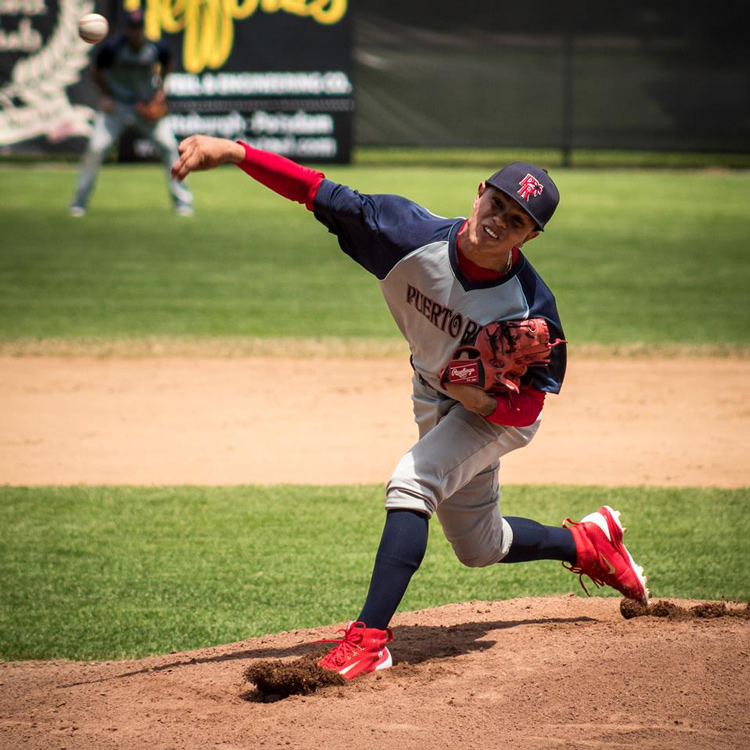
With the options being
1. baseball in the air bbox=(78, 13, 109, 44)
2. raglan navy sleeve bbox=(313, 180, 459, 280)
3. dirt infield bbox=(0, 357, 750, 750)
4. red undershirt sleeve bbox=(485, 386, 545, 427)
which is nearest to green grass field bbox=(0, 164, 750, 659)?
dirt infield bbox=(0, 357, 750, 750)

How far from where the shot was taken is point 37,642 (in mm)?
4234

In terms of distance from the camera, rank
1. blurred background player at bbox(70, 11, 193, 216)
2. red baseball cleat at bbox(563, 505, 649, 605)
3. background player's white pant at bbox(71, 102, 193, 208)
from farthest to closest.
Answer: background player's white pant at bbox(71, 102, 193, 208) < blurred background player at bbox(70, 11, 193, 216) < red baseball cleat at bbox(563, 505, 649, 605)

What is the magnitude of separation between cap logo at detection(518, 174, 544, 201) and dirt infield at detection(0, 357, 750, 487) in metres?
3.01

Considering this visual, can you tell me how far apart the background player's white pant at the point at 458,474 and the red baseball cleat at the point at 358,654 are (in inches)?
15.8

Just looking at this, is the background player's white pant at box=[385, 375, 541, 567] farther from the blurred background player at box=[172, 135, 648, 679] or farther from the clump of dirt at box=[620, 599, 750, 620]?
the clump of dirt at box=[620, 599, 750, 620]

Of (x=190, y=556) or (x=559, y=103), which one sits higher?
(x=559, y=103)

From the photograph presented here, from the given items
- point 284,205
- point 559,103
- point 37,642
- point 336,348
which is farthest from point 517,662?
point 559,103

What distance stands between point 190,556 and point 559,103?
681 inches

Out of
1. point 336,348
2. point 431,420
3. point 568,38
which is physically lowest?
point 336,348

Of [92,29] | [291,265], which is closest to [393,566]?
[92,29]

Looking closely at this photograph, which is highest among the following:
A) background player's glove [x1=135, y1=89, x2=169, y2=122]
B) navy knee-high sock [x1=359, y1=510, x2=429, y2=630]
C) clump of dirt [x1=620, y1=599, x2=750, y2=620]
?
background player's glove [x1=135, y1=89, x2=169, y2=122]

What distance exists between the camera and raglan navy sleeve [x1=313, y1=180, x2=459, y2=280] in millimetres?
3734

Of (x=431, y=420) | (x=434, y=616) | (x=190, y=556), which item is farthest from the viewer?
(x=190, y=556)

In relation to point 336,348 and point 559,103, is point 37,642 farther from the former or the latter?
point 559,103
